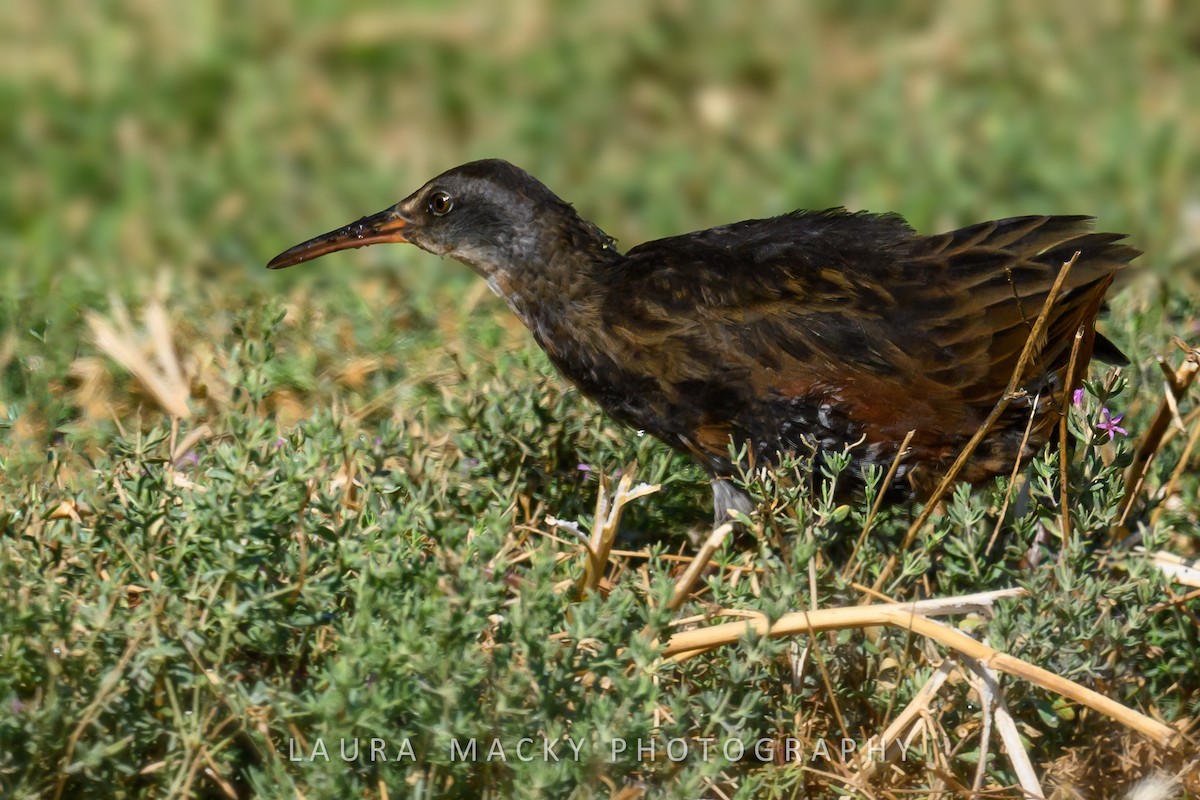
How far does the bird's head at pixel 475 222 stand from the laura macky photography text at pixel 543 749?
172 centimetres

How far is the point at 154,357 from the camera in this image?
5074 millimetres

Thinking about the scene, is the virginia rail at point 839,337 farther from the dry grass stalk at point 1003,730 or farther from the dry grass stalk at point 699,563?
the dry grass stalk at point 1003,730

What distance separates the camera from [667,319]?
404 cm

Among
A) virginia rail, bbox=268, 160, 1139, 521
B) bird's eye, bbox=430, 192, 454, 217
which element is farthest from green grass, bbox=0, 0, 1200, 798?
bird's eye, bbox=430, 192, 454, 217

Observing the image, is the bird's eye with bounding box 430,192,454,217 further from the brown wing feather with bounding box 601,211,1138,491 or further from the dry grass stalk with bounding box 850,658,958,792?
the dry grass stalk with bounding box 850,658,958,792

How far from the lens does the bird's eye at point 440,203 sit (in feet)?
15.0

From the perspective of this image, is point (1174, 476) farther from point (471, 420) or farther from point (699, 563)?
point (471, 420)

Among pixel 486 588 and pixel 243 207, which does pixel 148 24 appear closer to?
pixel 243 207

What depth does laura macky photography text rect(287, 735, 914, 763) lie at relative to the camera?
2746mm

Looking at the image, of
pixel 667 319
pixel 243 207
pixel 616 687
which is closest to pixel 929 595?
pixel 667 319

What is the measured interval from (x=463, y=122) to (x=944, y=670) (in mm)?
4758

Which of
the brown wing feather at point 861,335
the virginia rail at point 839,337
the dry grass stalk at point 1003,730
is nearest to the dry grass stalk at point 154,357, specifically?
the virginia rail at point 839,337

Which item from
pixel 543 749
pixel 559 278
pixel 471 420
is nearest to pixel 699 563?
pixel 543 749

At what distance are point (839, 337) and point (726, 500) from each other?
452 millimetres
